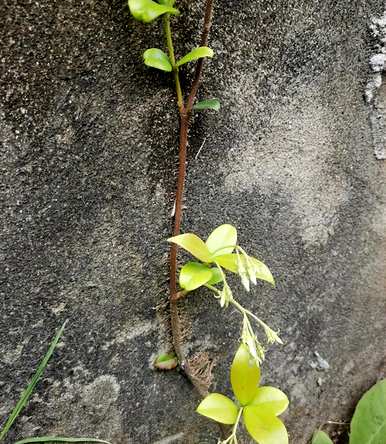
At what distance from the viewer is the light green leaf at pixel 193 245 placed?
28.9 inches

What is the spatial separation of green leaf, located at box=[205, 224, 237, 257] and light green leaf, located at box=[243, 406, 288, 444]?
30 centimetres

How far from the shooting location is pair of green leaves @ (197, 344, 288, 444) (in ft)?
2.62

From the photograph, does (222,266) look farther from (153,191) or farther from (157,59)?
(157,59)

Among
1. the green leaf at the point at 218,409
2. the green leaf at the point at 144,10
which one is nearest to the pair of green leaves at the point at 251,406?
the green leaf at the point at 218,409

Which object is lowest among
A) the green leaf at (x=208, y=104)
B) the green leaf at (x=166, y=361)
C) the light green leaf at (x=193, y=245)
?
Result: the green leaf at (x=166, y=361)

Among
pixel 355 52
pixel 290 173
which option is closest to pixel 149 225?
pixel 290 173

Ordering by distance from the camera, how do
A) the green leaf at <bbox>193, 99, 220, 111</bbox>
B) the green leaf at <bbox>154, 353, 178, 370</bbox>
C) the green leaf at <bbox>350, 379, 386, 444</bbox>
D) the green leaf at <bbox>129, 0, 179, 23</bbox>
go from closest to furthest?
the green leaf at <bbox>129, 0, 179, 23</bbox>
the green leaf at <bbox>193, 99, 220, 111</bbox>
the green leaf at <bbox>154, 353, 178, 370</bbox>
the green leaf at <bbox>350, 379, 386, 444</bbox>

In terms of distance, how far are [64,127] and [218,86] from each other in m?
0.29

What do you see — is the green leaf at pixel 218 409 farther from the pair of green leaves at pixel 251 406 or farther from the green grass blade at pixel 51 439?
the green grass blade at pixel 51 439

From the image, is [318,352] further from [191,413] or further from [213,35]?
[213,35]

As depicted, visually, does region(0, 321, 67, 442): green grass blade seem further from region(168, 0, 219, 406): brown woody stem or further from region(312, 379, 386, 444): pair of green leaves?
region(312, 379, 386, 444): pair of green leaves

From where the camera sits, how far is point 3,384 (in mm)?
701

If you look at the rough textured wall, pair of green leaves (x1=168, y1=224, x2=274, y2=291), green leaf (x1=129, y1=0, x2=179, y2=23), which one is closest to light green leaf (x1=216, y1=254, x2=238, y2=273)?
pair of green leaves (x1=168, y1=224, x2=274, y2=291)

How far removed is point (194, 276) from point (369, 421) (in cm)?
74
